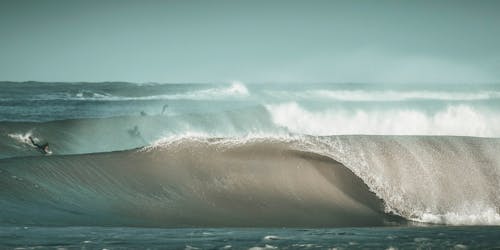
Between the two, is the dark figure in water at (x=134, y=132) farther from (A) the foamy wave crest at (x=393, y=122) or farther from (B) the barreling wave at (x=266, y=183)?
(B) the barreling wave at (x=266, y=183)

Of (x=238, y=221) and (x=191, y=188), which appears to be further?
(x=191, y=188)

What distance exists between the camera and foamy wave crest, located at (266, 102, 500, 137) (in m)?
23.6

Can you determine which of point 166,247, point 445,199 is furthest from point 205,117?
point 166,247

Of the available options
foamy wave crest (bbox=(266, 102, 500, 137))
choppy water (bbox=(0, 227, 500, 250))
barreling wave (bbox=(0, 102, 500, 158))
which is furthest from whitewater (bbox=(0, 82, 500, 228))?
foamy wave crest (bbox=(266, 102, 500, 137))

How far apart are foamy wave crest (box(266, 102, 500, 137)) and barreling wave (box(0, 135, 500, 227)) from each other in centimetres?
1059

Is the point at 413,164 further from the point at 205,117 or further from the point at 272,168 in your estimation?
the point at 205,117

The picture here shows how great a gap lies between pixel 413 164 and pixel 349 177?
1348 mm

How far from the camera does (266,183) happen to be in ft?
37.7

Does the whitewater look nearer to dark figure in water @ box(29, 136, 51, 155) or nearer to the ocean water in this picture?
the ocean water

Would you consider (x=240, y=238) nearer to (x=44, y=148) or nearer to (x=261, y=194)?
(x=261, y=194)

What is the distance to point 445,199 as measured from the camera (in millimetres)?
11273

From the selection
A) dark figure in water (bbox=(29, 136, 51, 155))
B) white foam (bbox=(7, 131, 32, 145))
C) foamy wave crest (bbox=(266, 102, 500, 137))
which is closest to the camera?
dark figure in water (bbox=(29, 136, 51, 155))

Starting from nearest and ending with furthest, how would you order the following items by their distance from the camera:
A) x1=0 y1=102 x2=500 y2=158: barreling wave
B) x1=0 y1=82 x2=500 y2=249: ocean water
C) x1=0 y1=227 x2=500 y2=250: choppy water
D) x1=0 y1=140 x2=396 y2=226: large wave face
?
x1=0 y1=227 x2=500 y2=250: choppy water < x1=0 y1=82 x2=500 y2=249: ocean water < x1=0 y1=140 x2=396 y2=226: large wave face < x1=0 y1=102 x2=500 y2=158: barreling wave

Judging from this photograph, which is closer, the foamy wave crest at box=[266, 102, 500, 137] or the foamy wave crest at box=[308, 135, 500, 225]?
the foamy wave crest at box=[308, 135, 500, 225]
